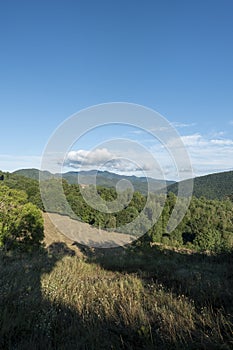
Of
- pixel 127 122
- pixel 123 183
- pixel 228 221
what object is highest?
pixel 127 122

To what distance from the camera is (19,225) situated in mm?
23406

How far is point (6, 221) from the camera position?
74.3 ft

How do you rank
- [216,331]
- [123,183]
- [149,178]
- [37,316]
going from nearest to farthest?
[216,331]
[37,316]
[149,178]
[123,183]

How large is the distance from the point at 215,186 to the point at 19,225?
73.1m

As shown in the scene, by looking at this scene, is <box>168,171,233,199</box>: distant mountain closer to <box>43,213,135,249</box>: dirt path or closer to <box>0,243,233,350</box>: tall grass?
<box>43,213,135,249</box>: dirt path

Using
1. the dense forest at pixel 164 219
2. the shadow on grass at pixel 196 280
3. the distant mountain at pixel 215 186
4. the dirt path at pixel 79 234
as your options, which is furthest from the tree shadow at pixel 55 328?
the distant mountain at pixel 215 186

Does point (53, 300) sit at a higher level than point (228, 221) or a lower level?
higher

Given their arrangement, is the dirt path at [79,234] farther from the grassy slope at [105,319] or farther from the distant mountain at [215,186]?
the distant mountain at [215,186]

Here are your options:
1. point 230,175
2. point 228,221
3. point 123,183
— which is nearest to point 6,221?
point 123,183

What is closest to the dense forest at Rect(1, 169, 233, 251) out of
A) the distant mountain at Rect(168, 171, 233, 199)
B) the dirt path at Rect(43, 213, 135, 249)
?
the dirt path at Rect(43, 213, 135, 249)

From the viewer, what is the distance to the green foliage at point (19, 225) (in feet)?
73.8

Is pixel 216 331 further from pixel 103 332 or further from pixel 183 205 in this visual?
pixel 183 205

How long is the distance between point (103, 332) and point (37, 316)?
37.4 inches

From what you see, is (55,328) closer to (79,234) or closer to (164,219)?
(79,234)
